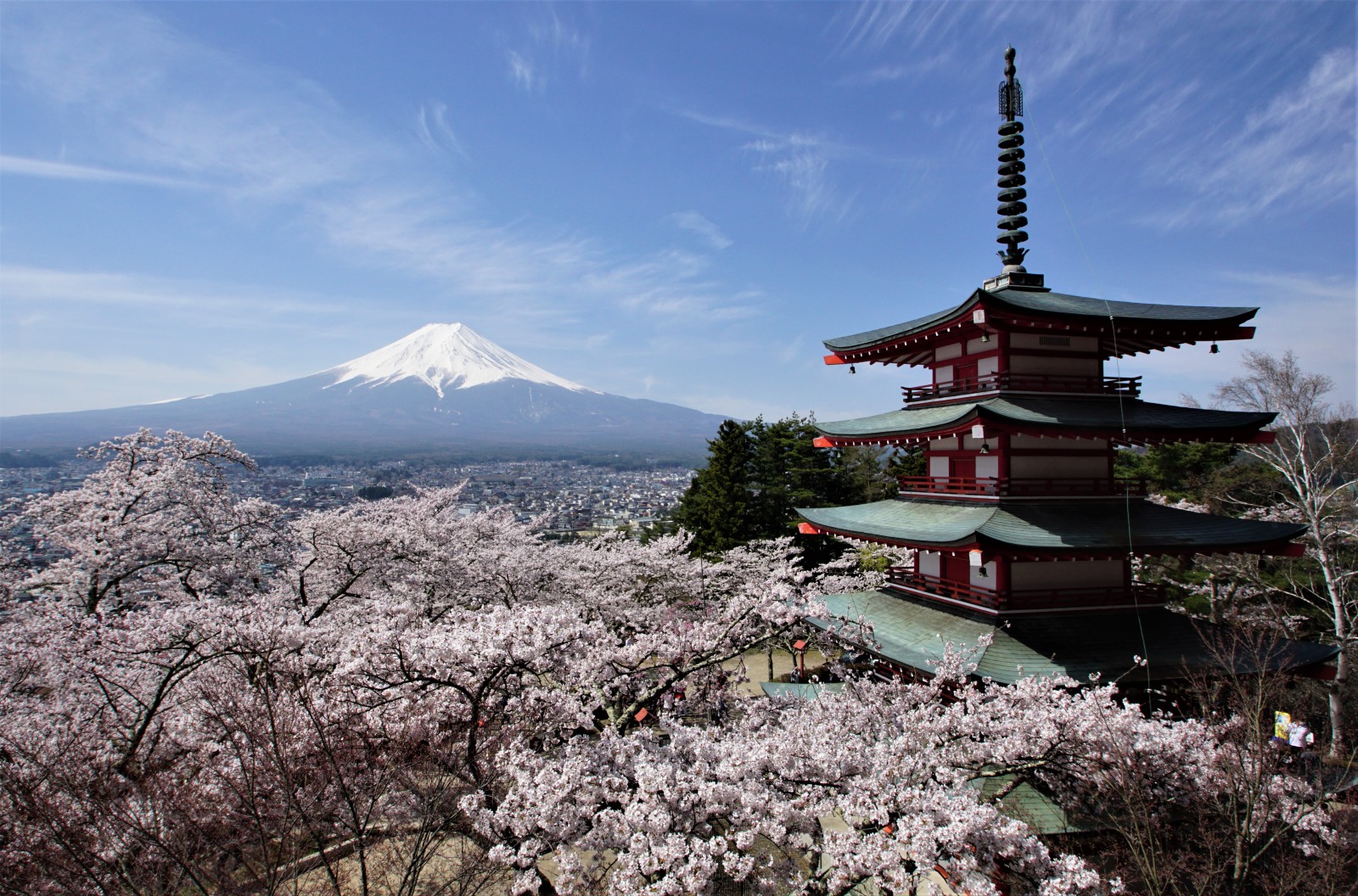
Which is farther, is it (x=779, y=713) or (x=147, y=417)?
(x=147, y=417)

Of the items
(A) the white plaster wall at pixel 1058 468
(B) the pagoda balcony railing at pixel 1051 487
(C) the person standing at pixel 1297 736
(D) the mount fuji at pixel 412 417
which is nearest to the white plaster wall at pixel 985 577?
(B) the pagoda balcony railing at pixel 1051 487

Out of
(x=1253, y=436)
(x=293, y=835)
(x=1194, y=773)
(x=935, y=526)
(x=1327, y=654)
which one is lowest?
(x=293, y=835)

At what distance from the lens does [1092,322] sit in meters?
9.32

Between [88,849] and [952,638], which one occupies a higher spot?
[952,638]

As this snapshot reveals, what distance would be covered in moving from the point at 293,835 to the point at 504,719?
8.86 feet

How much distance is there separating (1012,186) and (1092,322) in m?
3.29

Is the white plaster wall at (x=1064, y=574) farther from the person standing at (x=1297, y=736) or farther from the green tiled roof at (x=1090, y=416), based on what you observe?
the person standing at (x=1297, y=736)

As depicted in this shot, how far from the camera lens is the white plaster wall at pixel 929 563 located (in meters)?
10.9

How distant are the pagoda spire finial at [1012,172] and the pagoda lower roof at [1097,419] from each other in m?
2.92

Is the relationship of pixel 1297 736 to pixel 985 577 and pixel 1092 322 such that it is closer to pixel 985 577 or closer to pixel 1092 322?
pixel 985 577

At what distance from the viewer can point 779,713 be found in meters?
7.86

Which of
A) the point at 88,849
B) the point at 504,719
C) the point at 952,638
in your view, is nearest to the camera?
the point at 88,849

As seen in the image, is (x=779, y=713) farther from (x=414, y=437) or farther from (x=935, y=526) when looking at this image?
(x=414, y=437)

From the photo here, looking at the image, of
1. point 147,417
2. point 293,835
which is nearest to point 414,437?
point 147,417
